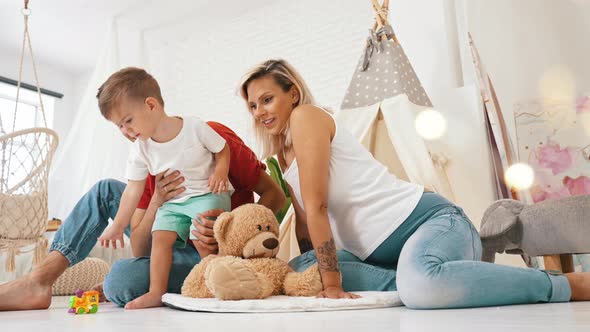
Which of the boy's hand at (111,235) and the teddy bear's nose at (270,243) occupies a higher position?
the boy's hand at (111,235)

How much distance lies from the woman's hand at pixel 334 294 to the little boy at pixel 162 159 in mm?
391

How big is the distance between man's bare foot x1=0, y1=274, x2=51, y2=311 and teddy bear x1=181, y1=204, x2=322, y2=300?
15.3 inches

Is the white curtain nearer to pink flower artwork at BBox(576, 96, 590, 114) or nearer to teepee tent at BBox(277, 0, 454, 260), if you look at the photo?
teepee tent at BBox(277, 0, 454, 260)

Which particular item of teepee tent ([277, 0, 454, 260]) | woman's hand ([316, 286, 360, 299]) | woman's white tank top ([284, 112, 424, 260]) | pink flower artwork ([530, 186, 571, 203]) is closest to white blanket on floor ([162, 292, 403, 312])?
woman's hand ([316, 286, 360, 299])

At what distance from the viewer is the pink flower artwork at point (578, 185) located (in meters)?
2.32

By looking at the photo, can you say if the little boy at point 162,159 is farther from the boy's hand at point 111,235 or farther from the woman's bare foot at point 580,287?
the woman's bare foot at point 580,287

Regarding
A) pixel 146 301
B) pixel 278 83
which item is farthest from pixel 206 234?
pixel 278 83

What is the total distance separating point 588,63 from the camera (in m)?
2.44

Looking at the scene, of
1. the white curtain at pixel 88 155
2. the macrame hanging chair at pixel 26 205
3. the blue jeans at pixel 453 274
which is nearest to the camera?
the blue jeans at pixel 453 274

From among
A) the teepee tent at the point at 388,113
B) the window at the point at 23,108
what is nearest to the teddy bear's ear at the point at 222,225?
the teepee tent at the point at 388,113

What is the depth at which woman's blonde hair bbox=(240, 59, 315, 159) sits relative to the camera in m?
1.27

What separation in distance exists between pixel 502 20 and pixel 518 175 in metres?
0.82

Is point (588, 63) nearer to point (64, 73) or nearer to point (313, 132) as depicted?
point (313, 132)

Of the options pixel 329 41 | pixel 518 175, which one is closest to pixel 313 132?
pixel 518 175
